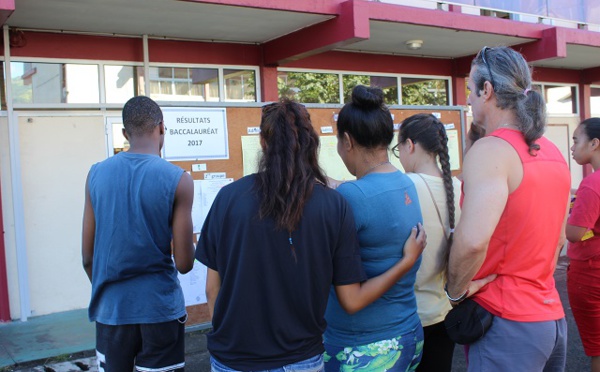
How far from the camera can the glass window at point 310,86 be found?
8.66 meters

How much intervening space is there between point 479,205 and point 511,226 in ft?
0.54

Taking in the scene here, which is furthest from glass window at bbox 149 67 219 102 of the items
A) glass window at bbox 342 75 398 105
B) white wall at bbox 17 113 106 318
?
glass window at bbox 342 75 398 105

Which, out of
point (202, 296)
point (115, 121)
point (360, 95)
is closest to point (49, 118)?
point (115, 121)

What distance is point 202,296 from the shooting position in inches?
211

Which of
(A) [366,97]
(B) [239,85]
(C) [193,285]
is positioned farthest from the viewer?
(B) [239,85]

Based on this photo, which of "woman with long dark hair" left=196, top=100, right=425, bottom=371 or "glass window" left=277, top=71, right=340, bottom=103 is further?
"glass window" left=277, top=71, right=340, bottom=103

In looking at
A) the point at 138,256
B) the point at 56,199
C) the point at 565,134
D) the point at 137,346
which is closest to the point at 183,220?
the point at 138,256

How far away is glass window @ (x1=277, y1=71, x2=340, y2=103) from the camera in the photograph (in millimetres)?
8656

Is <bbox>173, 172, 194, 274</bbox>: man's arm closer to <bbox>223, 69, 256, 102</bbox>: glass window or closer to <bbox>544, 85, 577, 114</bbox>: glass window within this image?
<bbox>223, 69, 256, 102</bbox>: glass window

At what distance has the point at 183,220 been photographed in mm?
2863

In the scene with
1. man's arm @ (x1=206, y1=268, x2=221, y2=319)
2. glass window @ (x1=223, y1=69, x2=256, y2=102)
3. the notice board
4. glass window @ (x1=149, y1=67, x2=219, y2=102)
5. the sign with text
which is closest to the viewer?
man's arm @ (x1=206, y1=268, x2=221, y2=319)

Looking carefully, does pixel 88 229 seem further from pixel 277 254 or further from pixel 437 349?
pixel 437 349

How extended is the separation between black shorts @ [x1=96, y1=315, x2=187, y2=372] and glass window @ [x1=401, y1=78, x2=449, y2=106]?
299 inches

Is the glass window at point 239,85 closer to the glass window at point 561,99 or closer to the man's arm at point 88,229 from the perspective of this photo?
the man's arm at point 88,229
